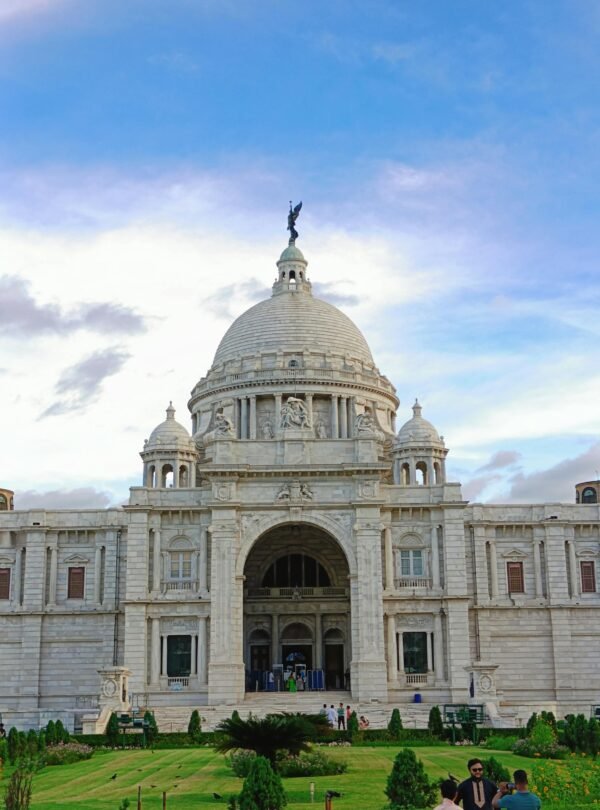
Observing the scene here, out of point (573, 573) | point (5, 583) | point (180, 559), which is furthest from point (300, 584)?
point (5, 583)

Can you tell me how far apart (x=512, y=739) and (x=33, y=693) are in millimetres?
34533

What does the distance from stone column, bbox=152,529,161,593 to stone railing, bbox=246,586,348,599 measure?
8.91 meters

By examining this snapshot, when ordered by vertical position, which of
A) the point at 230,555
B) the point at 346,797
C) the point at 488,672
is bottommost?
the point at 346,797

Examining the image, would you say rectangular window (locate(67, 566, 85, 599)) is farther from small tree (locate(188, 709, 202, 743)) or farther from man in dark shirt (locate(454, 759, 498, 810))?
man in dark shirt (locate(454, 759, 498, 810))

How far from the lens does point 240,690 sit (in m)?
60.4

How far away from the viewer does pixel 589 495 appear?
79.4 meters

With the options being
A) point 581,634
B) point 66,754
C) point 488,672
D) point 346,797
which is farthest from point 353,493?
point 346,797

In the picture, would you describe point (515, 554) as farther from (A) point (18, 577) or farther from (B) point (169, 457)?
(A) point (18, 577)

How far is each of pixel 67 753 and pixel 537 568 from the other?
37855 millimetres

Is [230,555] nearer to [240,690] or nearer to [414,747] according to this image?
[240,690]

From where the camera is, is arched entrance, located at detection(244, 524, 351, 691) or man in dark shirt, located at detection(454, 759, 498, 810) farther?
arched entrance, located at detection(244, 524, 351, 691)

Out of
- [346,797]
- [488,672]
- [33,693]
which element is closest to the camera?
[346,797]

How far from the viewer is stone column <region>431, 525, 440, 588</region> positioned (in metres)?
64.5

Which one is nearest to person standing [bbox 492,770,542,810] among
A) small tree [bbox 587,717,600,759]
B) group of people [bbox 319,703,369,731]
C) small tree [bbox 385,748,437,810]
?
small tree [bbox 385,748,437,810]
